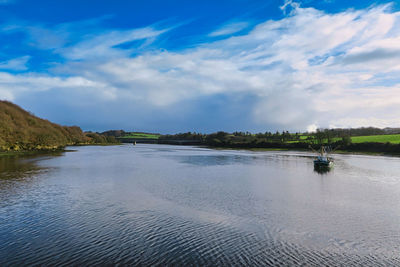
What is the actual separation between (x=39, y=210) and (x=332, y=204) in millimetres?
19659

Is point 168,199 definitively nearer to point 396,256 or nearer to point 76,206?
point 76,206

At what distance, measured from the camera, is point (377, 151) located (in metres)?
83.7

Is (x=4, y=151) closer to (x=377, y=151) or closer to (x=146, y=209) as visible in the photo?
(x=146, y=209)

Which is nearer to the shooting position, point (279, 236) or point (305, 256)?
point (305, 256)

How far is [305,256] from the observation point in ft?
34.7

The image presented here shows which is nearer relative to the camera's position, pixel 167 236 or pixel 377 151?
pixel 167 236

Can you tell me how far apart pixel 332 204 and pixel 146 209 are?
13.3m

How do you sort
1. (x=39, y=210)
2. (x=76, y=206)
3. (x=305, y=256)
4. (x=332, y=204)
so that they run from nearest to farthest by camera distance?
(x=305, y=256) < (x=39, y=210) < (x=76, y=206) < (x=332, y=204)

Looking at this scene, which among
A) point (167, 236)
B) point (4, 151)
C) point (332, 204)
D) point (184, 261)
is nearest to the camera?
point (184, 261)

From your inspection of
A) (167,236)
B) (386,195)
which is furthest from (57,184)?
(386,195)

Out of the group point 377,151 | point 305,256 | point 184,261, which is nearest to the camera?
point 184,261

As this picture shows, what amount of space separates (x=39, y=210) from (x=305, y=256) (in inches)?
587

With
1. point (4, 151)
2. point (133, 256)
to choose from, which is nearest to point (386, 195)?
point (133, 256)

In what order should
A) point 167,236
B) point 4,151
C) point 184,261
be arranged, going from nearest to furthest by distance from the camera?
point 184,261 → point 167,236 → point 4,151
